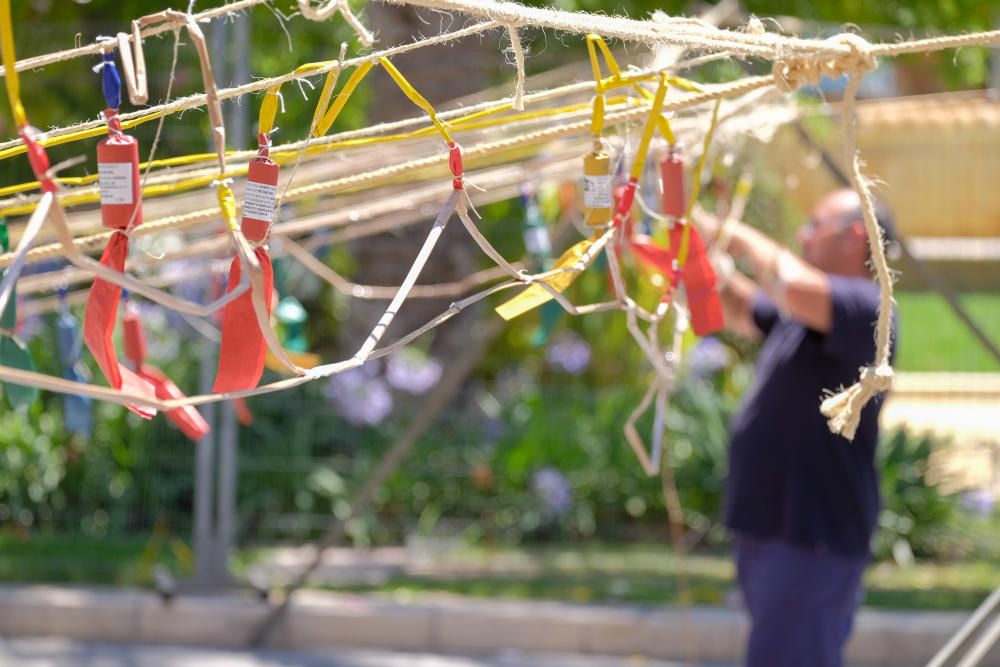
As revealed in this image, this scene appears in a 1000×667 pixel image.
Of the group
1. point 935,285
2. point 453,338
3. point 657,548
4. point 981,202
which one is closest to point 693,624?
point 657,548

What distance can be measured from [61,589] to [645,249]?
4.20m

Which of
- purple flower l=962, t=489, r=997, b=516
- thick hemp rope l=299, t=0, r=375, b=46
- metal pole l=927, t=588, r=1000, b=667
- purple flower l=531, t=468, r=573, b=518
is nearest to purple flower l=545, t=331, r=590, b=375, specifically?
purple flower l=531, t=468, r=573, b=518

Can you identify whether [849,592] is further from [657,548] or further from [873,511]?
[657,548]

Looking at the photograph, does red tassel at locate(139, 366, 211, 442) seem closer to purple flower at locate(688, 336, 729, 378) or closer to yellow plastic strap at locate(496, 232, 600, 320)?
yellow plastic strap at locate(496, 232, 600, 320)

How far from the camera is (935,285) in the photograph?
13.1 ft

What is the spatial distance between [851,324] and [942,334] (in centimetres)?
575

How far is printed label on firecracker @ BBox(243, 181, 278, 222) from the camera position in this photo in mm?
1648

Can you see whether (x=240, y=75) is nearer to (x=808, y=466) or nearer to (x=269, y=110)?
(x=808, y=466)

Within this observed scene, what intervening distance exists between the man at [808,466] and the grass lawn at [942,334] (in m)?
3.72

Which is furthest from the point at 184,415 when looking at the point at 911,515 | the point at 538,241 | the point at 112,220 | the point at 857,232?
the point at 911,515

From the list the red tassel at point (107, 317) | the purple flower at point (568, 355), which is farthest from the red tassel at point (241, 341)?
the purple flower at point (568, 355)

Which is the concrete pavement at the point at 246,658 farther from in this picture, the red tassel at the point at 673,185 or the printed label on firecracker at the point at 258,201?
the printed label on firecracker at the point at 258,201

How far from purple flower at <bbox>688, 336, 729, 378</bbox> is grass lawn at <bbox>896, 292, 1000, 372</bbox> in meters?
0.99

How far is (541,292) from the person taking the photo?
1.92m
